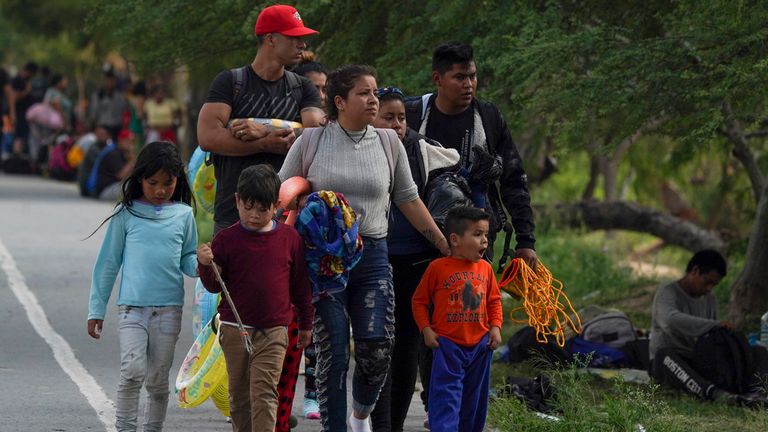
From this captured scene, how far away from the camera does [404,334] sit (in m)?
7.36

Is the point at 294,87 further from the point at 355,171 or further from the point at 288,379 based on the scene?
the point at 288,379

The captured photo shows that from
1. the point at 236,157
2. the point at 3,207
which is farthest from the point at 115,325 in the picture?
the point at 3,207

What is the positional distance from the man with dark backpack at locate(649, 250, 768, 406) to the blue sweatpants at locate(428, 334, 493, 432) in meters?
2.91

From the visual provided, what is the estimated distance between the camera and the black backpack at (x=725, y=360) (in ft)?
32.3

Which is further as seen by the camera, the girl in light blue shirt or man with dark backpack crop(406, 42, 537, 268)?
man with dark backpack crop(406, 42, 537, 268)

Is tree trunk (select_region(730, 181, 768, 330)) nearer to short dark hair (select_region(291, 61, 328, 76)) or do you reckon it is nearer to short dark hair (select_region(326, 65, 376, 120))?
short dark hair (select_region(291, 61, 328, 76))

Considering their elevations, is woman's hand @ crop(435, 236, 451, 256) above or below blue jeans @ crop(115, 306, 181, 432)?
above

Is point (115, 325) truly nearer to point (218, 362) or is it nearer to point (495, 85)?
point (495, 85)

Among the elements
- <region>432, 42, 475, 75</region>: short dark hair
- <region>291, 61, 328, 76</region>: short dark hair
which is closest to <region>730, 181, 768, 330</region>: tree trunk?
<region>291, 61, 328, 76</region>: short dark hair

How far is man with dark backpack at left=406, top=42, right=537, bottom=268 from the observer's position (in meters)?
7.53

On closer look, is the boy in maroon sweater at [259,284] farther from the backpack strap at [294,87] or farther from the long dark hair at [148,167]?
the backpack strap at [294,87]

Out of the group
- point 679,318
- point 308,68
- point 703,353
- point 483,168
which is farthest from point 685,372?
point 308,68

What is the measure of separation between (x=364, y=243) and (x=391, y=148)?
45 cm

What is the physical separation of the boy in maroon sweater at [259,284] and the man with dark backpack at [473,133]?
50.6 inches
